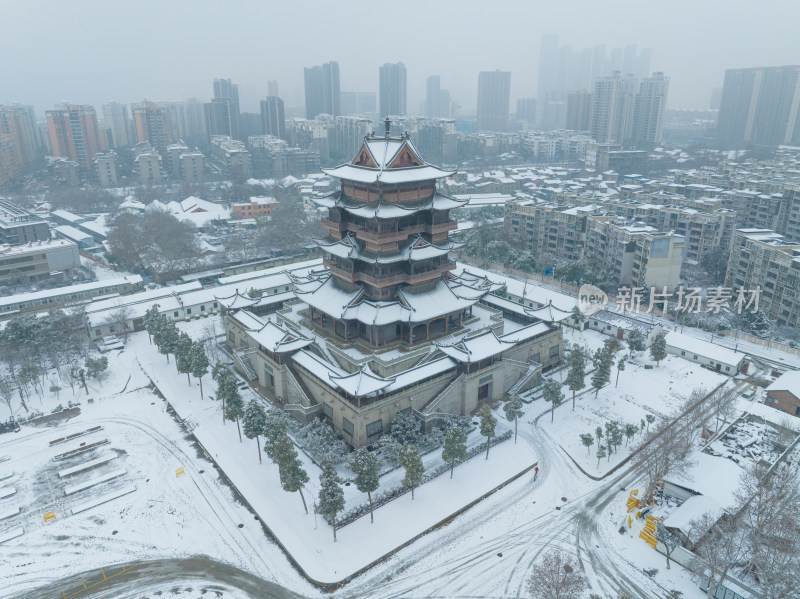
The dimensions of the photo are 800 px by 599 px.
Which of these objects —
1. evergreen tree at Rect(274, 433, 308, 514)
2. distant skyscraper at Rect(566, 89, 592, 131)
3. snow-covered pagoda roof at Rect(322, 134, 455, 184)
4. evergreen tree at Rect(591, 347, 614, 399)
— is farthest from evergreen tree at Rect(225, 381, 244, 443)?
distant skyscraper at Rect(566, 89, 592, 131)

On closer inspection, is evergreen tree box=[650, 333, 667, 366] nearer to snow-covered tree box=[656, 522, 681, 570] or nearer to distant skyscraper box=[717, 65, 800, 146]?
snow-covered tree box=[656, 522, 681, 570]

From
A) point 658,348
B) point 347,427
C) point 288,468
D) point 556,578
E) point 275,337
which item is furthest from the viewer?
point 658,348

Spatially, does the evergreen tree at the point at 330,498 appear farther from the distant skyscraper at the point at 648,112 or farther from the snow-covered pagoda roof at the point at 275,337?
the distant skyscraper at the point at 648,112

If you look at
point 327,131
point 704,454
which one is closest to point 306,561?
point 704,454

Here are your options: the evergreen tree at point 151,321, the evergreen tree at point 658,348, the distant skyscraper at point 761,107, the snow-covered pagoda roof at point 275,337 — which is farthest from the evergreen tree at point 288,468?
the distant skyscraper at point 761,107

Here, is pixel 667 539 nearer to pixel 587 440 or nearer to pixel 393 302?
pixel 587 440

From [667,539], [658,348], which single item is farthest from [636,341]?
[667,539]

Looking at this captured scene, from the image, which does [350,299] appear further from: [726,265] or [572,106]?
[572,106]
